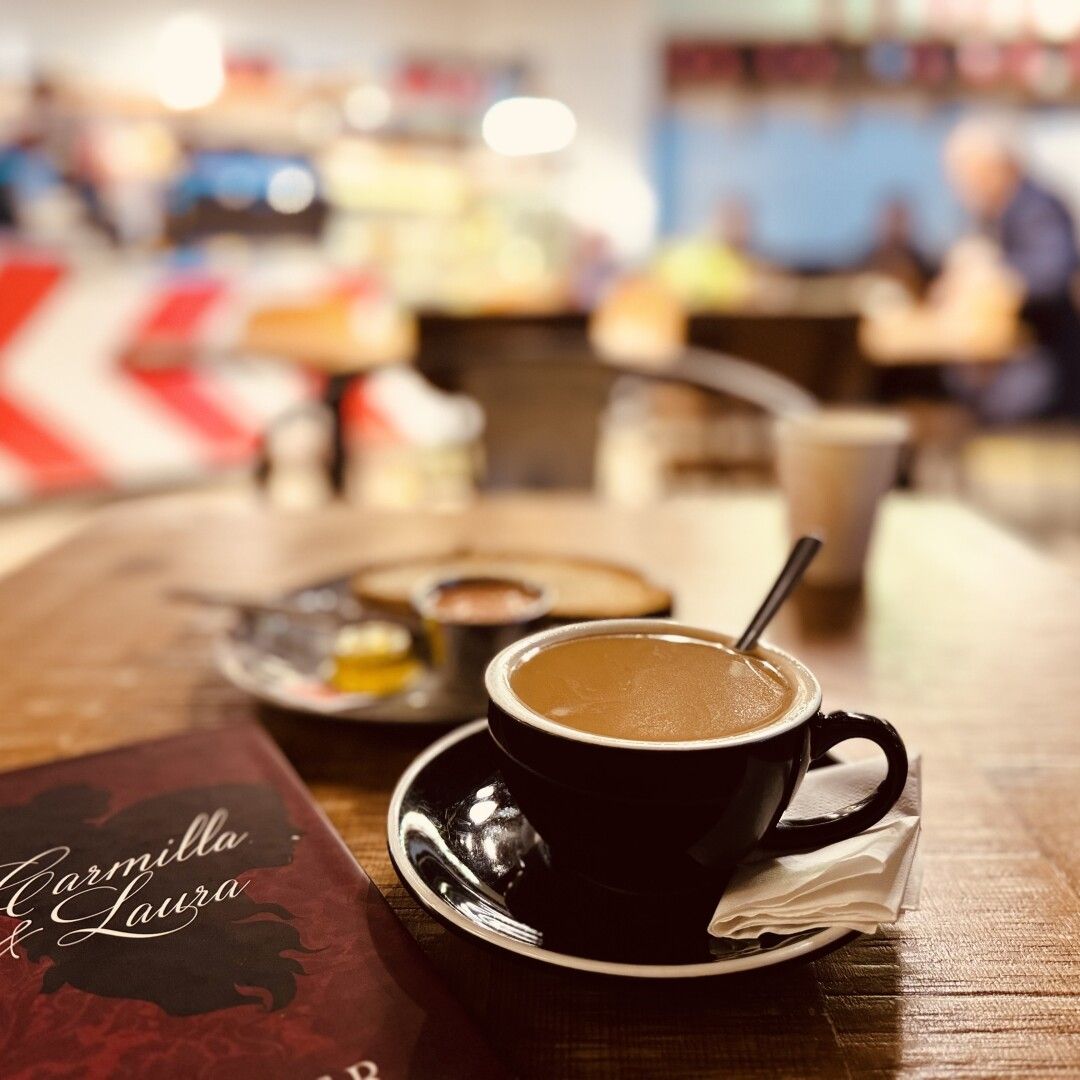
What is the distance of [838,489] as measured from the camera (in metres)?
1.08

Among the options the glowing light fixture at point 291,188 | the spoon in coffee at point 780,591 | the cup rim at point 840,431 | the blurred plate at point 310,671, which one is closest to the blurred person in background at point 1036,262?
the glowing light fixture at point 291,188

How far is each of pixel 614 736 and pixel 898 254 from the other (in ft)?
28.3

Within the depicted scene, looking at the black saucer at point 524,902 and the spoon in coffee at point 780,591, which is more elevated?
the spoon in coffee at point 780,591

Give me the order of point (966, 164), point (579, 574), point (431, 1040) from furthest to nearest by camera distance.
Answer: point (966, 164) → point (579, 574) → point (431, 1040)

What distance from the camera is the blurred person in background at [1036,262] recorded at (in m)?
5.93

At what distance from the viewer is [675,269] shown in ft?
17.7

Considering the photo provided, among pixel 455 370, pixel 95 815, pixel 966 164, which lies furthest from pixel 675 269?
pixel 95 815

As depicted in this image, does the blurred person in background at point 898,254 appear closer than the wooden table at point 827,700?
No

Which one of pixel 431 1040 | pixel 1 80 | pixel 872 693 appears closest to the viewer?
pixel 431 1040

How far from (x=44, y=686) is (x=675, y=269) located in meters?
4.92

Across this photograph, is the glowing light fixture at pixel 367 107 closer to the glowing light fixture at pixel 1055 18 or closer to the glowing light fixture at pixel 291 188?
the glowing light fixture at pixel 291 188

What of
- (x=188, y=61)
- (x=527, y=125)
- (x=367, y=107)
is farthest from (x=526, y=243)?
(x=188, y=61)

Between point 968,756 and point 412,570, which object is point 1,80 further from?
point 968,756

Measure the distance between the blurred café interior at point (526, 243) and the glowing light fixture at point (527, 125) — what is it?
38 mm
